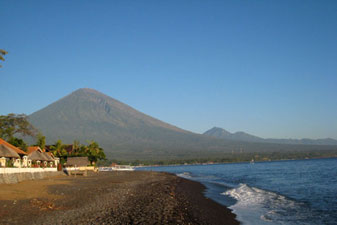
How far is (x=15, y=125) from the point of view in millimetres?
41281

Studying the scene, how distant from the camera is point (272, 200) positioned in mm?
24328

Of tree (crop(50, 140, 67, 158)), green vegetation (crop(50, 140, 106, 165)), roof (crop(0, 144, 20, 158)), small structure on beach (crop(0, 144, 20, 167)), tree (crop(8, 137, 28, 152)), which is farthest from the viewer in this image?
green vegetation (crop(50, 140, 106, 165))

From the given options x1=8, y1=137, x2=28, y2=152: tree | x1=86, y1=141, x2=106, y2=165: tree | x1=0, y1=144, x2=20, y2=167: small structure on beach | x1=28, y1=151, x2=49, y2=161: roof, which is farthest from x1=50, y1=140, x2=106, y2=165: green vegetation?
x1=0, y1=144, x2=20, y2=167: small structure on beach

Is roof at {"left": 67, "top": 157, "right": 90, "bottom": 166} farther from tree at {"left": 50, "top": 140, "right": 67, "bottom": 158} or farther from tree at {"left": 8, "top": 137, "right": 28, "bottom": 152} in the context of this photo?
tree at {"left": 8, "top": 137, "right": 28, "bottom": 152}

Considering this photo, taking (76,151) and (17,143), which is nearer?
(17,143)

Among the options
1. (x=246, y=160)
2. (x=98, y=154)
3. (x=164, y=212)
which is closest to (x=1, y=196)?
(x=164, y=212)

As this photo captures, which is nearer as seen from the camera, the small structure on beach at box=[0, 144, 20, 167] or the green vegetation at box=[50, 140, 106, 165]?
the small structure on beach at box=[0, 144, 20, 167]

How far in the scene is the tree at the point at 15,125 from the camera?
40094mm

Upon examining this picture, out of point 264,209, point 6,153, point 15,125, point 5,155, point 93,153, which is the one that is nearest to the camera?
point 264,209

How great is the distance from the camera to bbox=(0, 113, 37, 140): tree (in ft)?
132

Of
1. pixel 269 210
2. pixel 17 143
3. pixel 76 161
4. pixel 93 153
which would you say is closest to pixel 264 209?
pixel 269 210

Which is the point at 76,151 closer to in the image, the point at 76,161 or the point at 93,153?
the point at 93,153

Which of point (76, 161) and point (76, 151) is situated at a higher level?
point (76, 151)

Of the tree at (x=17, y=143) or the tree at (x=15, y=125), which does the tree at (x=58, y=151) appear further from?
the tree at (x=15, y=125)
